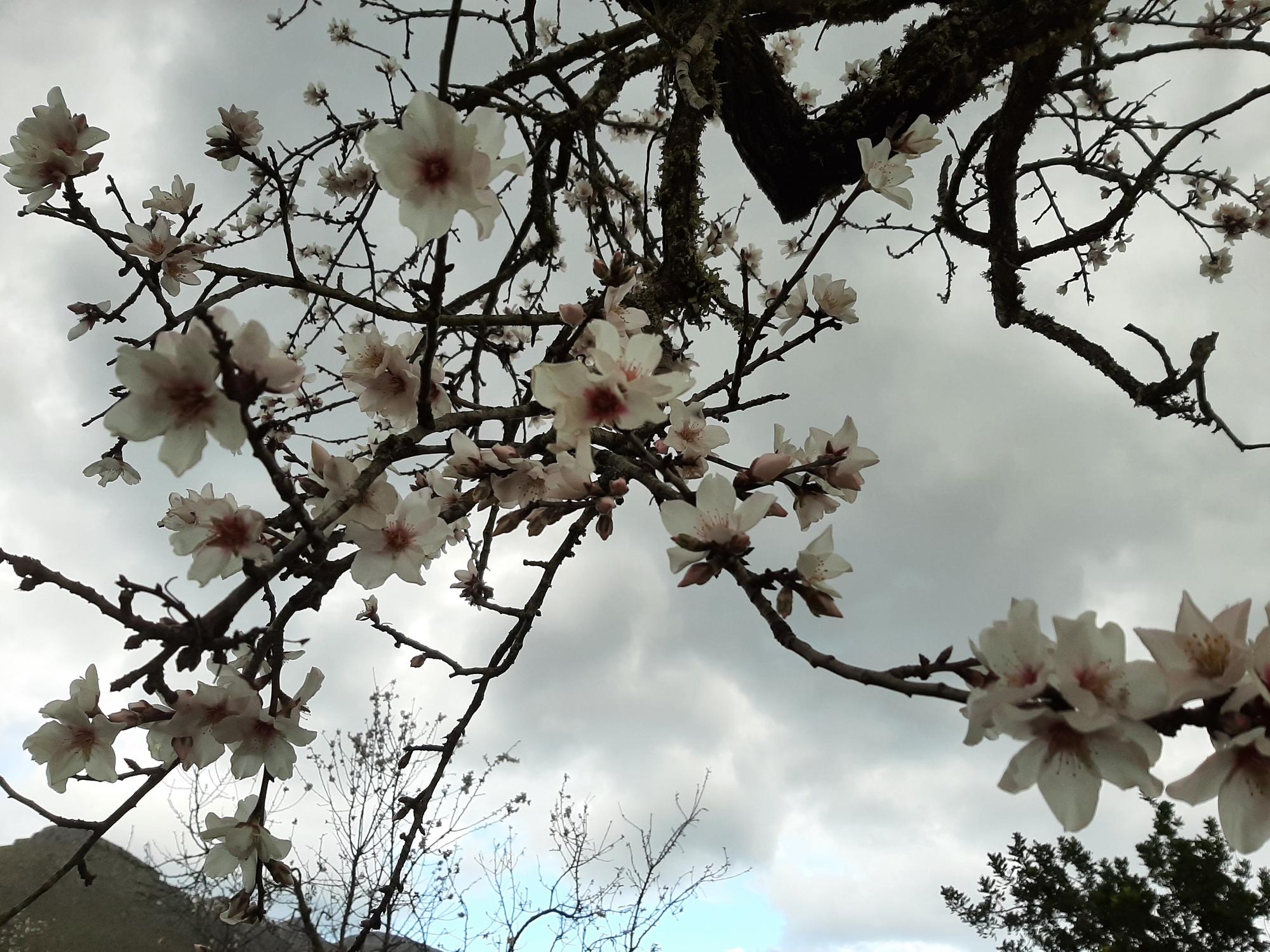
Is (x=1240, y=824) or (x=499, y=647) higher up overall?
(x=499, y=647)

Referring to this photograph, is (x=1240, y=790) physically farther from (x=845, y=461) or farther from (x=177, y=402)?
(x=177, y=402)

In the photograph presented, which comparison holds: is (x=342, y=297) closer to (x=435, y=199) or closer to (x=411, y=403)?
(x=411, y=403)

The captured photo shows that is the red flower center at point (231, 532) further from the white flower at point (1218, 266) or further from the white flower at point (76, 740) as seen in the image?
the white flower at point (1218, 266)

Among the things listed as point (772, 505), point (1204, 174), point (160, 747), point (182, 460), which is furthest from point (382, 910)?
point (1204, 174)

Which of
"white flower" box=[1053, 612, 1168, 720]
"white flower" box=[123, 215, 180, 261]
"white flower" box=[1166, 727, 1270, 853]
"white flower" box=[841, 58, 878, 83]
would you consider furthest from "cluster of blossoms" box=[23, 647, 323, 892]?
"white flower" box=[841, 58, 878, 83]

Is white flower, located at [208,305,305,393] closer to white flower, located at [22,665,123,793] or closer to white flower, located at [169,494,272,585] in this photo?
white flower, located at [169,494,272,585]

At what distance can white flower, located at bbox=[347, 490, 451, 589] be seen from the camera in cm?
101

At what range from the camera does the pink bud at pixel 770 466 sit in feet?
3.15

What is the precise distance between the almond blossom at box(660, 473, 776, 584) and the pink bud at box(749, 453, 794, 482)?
116 millimetres

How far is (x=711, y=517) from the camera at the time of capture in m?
0.85

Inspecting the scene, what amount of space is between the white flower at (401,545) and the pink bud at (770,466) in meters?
0.46

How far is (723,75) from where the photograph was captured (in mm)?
2320

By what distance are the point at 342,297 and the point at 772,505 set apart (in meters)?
1.02

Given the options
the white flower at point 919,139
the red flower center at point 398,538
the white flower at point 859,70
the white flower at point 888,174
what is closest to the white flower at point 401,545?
the red flower center at point 398,538
